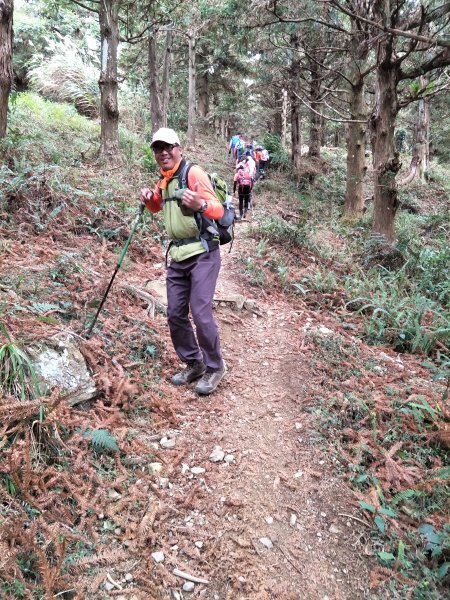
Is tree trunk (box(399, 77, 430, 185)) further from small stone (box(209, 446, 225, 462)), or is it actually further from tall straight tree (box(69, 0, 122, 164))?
small stone (box(209, 446, 225, 462))

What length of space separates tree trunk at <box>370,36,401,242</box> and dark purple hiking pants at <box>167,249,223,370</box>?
7.06 meters

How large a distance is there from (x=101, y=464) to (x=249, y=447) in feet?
4.31

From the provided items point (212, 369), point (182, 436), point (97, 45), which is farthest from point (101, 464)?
point (97, 45)

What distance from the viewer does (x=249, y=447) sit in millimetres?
3754

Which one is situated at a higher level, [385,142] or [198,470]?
[385,142]

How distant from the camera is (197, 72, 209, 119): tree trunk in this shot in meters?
26.8

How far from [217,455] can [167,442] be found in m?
0.46

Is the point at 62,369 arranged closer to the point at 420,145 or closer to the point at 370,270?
the point at 370,270

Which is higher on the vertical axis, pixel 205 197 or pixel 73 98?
pixel 73 98

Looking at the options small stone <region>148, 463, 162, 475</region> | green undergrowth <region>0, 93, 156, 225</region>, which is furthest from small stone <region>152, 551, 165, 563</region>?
green undergrowth <region>0, 93, 156, 225</region>

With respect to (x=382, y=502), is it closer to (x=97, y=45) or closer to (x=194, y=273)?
(x=194, y=273)

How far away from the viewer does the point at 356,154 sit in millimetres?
13219

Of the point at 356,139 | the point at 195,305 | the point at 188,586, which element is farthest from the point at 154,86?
the point at 188,586

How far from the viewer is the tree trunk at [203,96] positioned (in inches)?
1055
